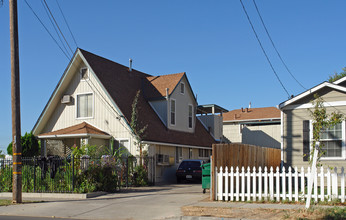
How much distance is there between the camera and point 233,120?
48250 millimetres

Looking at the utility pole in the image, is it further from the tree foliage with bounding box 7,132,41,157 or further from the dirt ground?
the tree foliage with bounding box 7,132,41,157

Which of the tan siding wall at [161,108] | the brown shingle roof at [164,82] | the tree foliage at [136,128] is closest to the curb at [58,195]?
the tree foliage at [136,128]

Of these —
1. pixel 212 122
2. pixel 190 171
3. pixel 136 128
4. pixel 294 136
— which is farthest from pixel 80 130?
pixel 212 122

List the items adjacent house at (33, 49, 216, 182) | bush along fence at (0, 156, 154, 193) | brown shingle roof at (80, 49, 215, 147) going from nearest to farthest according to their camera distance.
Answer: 1. bush along fence at (0, 156, 154, 193)
2. adjacent house at (33, 49, 216, 182)
3. brown shingle roof at (80, 49, 215, 147)

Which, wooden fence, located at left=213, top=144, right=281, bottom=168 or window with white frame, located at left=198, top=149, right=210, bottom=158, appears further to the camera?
window with white frame, located at left=198, top=149, right=210, bottom=158

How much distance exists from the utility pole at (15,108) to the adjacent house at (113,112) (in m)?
6.77

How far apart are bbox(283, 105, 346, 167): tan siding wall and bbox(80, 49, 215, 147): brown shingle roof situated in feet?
28.0

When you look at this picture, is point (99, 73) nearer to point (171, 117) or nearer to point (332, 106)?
point (171, 117)

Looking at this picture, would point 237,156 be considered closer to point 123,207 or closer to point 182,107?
point 123,207

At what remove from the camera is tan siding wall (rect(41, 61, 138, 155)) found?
23641 millimetres

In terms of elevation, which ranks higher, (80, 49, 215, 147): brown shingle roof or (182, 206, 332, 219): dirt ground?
(80, 49, 215, 147): brown shingle roof

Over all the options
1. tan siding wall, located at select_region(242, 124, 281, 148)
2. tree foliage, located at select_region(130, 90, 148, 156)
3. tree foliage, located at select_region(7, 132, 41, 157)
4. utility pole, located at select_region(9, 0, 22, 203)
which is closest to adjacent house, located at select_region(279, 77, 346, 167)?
tree foliage, located at select_region(130, 90, 148, 156)

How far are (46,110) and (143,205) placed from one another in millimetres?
14355

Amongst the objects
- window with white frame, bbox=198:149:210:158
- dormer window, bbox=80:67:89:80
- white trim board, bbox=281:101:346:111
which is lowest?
window with white frame, bbox=198:149:210:158
